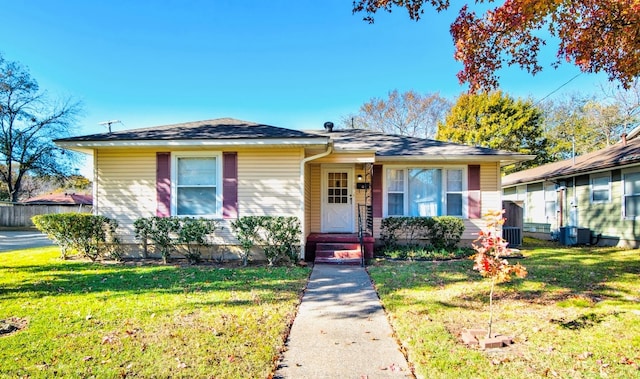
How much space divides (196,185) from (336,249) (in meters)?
3.78

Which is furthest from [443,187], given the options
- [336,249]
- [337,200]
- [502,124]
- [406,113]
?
[406,113]

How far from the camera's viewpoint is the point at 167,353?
3189 mm

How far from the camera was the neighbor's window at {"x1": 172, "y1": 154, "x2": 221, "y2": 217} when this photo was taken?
8.52 metres

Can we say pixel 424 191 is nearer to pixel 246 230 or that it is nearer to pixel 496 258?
pixel 246 230

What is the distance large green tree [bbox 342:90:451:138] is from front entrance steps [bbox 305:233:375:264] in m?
20.7

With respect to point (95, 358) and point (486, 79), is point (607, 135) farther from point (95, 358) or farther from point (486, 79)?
point (95, 358)

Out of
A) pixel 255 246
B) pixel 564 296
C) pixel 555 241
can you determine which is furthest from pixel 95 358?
pixel 555 241

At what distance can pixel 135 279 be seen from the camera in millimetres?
6281

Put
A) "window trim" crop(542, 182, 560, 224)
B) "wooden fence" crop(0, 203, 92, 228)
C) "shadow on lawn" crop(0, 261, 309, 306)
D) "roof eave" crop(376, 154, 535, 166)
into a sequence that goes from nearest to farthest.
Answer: "shadow on lawn" crop(0, 261, 309, 306) → "roof eave" crop(376, 154, 535, 166) → "window trim" crop(542, 182, 560, 224) → "wooden fence" crop(0, 203, 92, 228)

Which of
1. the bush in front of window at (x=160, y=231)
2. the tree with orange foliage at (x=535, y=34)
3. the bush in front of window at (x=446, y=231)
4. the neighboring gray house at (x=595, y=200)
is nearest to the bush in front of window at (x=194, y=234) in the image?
the bush in front of window at (x=160, y=231)

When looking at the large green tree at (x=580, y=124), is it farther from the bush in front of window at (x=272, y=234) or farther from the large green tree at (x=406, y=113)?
the bush in front of window at (x=272, y=234)

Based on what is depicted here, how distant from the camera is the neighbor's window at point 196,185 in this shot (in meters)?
8.52

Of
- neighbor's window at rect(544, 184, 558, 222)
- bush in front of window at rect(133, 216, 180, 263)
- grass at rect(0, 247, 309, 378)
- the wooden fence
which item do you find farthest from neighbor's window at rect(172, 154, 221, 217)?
the wooden fence

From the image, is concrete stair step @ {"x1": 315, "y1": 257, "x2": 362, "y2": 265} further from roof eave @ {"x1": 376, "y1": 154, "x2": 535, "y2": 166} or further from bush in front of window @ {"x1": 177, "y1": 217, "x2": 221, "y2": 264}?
roof eave @ {"x1": 376, "y1": 154, "x2": 535, "y2": 166}
